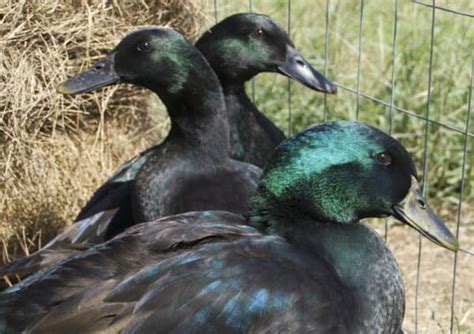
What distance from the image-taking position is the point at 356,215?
3527 mm

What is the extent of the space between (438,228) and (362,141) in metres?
0.38

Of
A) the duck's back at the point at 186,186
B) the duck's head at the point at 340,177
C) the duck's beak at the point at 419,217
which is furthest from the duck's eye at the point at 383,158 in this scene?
the duck's back at the point at 186,186

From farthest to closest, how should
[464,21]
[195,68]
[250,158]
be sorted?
1. [464,21]
2. [250,158]
3. [195,68]

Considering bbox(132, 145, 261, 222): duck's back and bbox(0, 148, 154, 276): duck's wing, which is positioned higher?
bbox(132, 145, 261, 222): duck's back

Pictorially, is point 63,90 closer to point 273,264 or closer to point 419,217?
point 273,264

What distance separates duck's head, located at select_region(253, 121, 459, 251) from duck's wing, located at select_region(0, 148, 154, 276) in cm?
103

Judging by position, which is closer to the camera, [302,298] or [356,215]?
[302,298]

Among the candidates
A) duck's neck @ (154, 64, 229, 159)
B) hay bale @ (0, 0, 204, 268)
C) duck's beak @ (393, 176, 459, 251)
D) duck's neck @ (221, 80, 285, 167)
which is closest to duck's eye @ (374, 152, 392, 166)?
duck's beak @ (393, 176, 459, 251)

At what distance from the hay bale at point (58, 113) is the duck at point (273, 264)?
1211mm

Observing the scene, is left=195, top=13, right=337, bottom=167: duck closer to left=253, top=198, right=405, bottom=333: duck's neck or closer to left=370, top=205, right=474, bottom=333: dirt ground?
left=370, top=205, right=474, bottom=333: dirt ground

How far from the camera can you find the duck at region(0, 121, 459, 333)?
10.6 ft

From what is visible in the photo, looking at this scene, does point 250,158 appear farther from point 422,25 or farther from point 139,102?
point 422,25

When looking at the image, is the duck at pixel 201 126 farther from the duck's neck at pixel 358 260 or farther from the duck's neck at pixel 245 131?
the duck's neck at pixel 358 260

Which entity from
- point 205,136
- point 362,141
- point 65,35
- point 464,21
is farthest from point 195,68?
point 464,21
